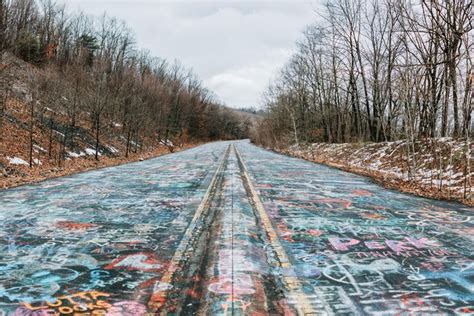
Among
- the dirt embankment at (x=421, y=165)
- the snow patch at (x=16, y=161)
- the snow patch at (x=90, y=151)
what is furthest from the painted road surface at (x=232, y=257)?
the snow patch at (x=90, y=151)

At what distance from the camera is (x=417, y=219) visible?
713 centimetres

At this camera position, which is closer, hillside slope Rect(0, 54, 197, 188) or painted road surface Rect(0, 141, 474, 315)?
painted road surface Rect(0, 141, 474, 315)

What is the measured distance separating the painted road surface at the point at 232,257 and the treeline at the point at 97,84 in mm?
11371

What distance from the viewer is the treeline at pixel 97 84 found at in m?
23.6

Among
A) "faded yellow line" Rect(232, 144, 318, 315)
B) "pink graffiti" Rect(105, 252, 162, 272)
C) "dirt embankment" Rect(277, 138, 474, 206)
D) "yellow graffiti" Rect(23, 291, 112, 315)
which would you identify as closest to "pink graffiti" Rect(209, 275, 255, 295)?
"faded yellow line" Rect(232, 144, 318, 315)

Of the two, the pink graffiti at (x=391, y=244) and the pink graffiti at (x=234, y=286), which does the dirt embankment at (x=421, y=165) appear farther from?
the pink graffiti at (x=234, y=286)

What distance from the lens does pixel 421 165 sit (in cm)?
1689

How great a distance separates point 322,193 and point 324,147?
27282mm

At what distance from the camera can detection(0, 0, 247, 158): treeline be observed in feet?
77.4

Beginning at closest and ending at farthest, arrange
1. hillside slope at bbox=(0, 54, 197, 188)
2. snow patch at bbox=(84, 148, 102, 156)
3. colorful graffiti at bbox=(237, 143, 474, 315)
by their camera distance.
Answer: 1. colorful graffiti at bbox=(237, 143, 474, 315)
2. hillside slope at bbox=(0, 54, 197, 188)
3. snow patch at bbox=(84, 148, 102, 156)

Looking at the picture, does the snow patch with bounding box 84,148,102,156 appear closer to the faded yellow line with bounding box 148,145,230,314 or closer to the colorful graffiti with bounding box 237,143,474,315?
the colorful graffiti with bounding box 237,143,474,315

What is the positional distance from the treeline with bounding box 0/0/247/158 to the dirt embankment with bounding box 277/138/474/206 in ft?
47.7

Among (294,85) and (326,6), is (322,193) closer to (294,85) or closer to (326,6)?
(326,6)

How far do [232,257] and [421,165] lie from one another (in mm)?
14586
